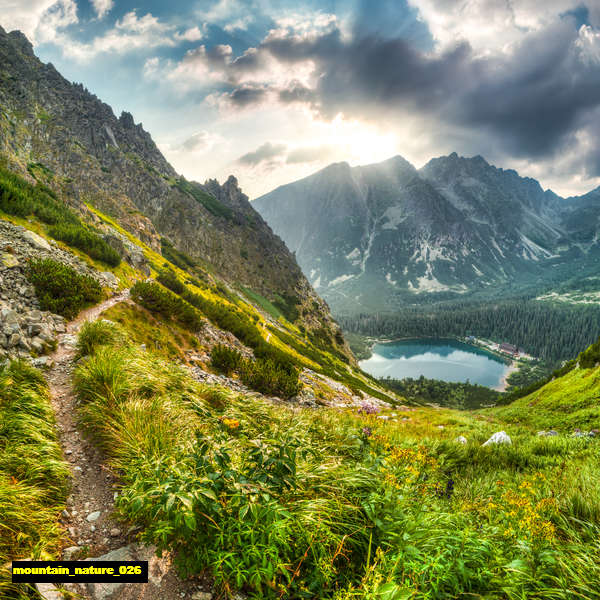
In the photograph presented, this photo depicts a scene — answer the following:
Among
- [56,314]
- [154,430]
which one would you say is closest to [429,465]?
[154,430]

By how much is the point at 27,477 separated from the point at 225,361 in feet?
37.0

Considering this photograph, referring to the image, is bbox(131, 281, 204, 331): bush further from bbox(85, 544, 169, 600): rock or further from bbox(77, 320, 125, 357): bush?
bbox(85, 544, 169, 600): rock

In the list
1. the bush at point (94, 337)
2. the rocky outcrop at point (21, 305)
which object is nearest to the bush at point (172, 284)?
the rocky outcrop at point (21, 305)

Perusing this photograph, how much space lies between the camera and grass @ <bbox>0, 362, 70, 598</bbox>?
290 centimetres

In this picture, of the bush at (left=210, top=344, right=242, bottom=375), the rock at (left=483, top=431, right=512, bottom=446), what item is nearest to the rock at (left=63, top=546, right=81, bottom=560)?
the rock at (left=483, top=431, right=512, bottom=446)

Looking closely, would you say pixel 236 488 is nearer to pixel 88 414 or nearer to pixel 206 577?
pixel 206 577

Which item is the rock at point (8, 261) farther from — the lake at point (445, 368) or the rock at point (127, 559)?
the lake at point (445, 368)

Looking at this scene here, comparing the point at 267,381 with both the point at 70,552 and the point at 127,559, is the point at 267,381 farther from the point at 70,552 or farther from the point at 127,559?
the point at 70,552

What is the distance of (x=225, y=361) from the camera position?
15.1 metres

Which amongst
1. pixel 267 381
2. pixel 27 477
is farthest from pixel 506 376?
pixel 27 477

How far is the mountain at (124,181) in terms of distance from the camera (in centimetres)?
5812

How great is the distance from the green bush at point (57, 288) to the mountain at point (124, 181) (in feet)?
97.8

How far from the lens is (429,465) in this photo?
6234mm

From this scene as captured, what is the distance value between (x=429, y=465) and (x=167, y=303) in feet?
52.7
